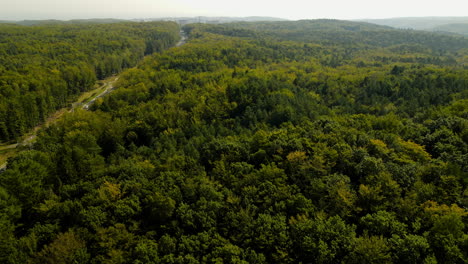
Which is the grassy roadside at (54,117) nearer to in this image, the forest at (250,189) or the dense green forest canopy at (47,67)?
the dense green forest canopy at (47,67)

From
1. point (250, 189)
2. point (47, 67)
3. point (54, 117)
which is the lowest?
point (54, 117)

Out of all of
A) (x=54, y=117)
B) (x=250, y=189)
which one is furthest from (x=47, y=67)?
(x=250, y=189)

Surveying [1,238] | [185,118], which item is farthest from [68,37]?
[1,238]

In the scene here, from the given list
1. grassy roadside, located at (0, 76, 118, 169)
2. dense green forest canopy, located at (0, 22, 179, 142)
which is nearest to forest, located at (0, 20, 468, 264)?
grassy roadside, located at (0, 76, 118, 169)

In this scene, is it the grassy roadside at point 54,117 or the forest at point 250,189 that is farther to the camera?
the grassy roadside at point 54,117

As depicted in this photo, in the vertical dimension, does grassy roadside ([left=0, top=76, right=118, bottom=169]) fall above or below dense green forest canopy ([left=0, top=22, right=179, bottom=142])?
below

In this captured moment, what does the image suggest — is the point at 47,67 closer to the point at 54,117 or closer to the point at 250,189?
the point at 54,117

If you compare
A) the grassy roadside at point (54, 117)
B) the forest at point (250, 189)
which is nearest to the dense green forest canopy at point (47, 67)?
the grassy roadside at point (54, 117)

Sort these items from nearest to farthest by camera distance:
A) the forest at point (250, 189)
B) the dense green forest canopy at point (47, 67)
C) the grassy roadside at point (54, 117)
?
the forest at point (250, 189)
the grassy roadside at point (54, 117)
the dense green forest canopy at point (47, 67)

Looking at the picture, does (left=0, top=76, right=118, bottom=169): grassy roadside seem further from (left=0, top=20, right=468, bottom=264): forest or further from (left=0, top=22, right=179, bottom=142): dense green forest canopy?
(left=0, top=20, right=468, bottom=264): forest
